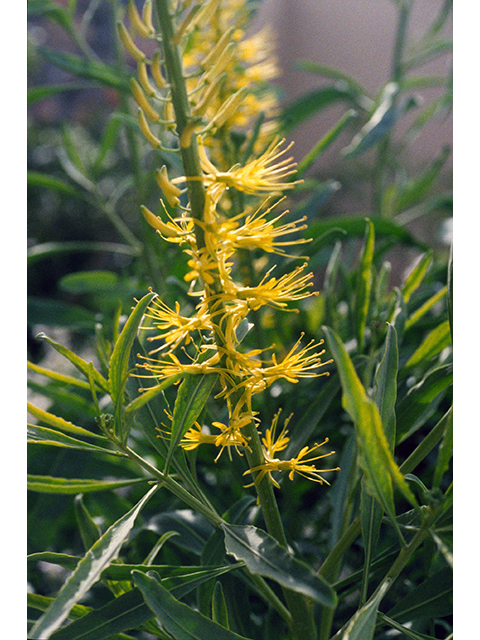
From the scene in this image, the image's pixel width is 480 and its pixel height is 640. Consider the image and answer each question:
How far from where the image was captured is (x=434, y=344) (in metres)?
0.45

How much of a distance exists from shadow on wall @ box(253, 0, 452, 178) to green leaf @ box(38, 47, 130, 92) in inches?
91.4

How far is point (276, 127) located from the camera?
0.78m

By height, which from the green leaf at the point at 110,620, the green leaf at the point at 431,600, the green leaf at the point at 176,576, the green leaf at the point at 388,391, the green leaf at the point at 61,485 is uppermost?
the green leaf at the point at 388,391

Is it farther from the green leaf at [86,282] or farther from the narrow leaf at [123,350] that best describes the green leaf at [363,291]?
the green leaf at [86,282]

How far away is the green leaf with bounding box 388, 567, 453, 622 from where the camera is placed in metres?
0.38

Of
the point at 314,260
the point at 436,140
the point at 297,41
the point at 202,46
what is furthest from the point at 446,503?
the point at 297,41

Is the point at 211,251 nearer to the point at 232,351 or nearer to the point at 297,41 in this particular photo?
the point at 232,351

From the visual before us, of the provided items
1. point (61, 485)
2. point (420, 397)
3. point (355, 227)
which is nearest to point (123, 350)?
point (61, 485)

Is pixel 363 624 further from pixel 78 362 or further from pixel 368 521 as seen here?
pixel 78 362

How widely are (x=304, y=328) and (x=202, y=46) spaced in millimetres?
426

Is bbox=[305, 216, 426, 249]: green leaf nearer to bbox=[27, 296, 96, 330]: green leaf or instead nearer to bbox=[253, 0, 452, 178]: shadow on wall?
bbox=[27, 296, 96, 330]: green leaf

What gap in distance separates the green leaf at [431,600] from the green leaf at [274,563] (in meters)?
0.15

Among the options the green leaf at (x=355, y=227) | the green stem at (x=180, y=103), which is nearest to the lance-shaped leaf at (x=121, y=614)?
the green stem at (x=180, y=103)

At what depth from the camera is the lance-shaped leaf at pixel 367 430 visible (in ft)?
0.76
